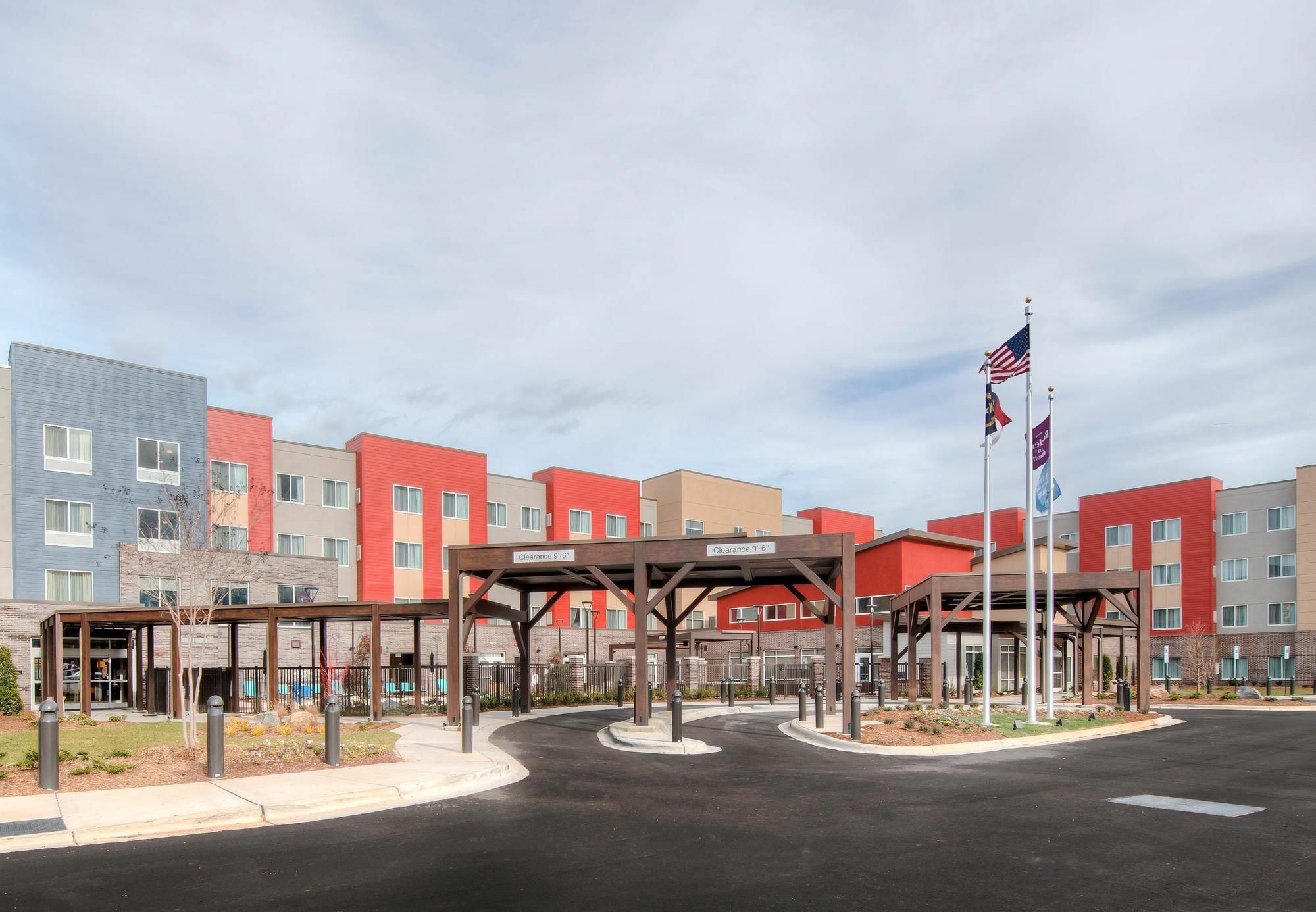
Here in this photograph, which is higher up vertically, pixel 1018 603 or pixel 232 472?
pixel 232 472

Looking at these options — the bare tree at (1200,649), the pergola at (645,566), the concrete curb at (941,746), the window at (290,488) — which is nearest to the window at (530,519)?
the window at (290,488)

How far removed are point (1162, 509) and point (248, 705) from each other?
60.2 meters

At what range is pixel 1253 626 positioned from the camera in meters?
65.7

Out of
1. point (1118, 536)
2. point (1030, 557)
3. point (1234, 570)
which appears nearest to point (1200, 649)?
point (1234, 570)

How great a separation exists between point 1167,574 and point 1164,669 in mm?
6368

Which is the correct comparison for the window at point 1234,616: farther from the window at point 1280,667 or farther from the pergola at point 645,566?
the pergola at point 645,566

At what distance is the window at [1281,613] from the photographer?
64.2 meters

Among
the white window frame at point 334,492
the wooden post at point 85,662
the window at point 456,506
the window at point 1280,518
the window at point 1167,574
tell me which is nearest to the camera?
the wooden post at point 85,662

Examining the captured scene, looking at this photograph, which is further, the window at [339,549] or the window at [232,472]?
the window at [339,549]

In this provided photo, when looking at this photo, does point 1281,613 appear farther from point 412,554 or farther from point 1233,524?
point 412,554

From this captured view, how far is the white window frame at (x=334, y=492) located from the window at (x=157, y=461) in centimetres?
1028

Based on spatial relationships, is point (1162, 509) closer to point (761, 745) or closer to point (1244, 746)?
point (1244, 746)

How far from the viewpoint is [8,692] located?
92.9ft

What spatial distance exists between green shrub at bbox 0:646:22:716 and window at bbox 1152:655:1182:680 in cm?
6406
